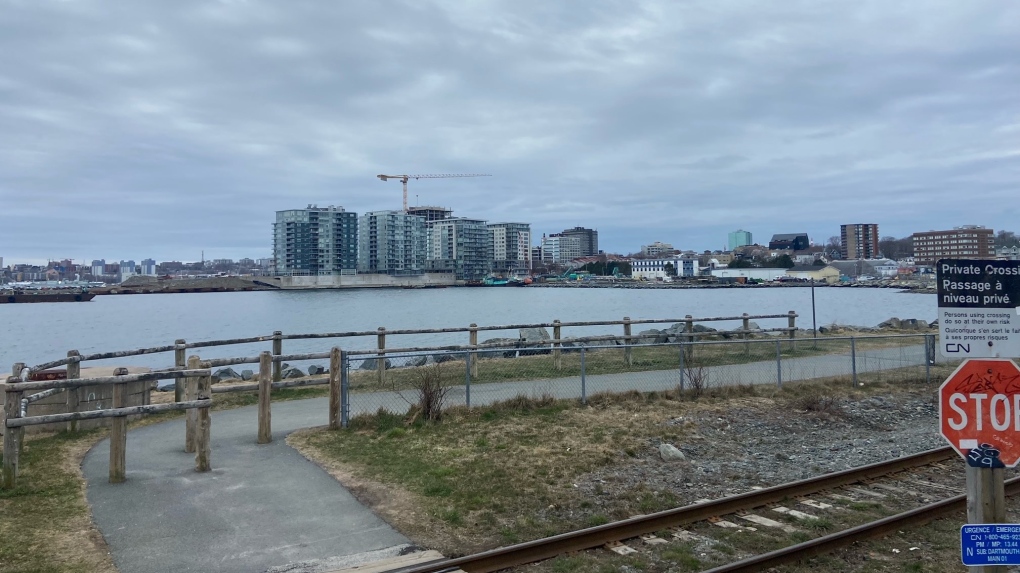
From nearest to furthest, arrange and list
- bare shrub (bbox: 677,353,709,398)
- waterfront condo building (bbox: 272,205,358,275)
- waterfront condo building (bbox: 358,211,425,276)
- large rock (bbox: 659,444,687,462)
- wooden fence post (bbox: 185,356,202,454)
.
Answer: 1. wooden fence post (bbox: 185,356,202,454)
2. large rock (bbox: 659,444,687,462)
3. bare shrub (bbox: 677,353,709,398)
4. waterfront condo building (bbox: 272,205,358,275)
5. waterfront condo building (bbox: 358,211,425,276)

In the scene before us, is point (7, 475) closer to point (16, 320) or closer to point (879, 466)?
point (879, 466)

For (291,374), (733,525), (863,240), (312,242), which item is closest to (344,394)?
(733,525)

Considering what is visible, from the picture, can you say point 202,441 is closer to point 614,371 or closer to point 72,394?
point 72,394

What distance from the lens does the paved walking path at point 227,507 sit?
6801mm

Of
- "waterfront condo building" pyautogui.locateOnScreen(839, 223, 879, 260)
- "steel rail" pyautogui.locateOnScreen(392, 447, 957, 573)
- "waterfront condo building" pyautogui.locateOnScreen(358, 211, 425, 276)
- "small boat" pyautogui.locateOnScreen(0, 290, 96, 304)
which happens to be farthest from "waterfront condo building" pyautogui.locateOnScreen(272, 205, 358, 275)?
"steel rail" pyautogui.locateOnScreen(392, 447, 957, 573)

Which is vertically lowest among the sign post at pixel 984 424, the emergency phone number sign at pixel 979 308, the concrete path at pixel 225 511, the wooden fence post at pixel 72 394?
the concrete path at pixel 225 511

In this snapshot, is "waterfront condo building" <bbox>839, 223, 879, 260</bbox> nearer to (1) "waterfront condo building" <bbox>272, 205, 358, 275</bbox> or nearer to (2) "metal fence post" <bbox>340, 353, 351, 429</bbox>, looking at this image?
(2) "metal fence post" <bbox>340, 353, 351, 429</bbox>

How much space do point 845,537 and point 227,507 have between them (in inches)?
272

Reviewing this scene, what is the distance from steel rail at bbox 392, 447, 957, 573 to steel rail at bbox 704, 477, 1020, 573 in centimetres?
124

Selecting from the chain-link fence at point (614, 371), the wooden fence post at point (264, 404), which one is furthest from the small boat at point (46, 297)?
the wooden fence post at point (264, 404)

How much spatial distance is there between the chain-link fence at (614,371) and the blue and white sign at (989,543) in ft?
31.8

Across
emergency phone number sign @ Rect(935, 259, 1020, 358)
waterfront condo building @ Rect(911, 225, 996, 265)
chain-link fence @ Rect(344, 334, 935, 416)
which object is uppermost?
waterfront condo building @ Rect(911, 225, 996, 265)

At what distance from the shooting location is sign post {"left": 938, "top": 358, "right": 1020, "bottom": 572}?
408 cm

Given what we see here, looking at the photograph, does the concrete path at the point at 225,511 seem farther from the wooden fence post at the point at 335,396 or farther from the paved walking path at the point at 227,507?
the wooden fence post at the point at 335,396
